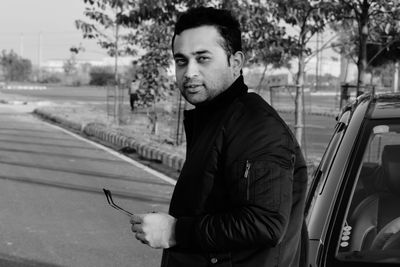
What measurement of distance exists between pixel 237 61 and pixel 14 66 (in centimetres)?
9196

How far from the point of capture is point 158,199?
7773mm

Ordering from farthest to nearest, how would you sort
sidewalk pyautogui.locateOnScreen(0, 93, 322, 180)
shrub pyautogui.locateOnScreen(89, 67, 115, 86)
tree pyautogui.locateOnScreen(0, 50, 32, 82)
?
tree pyautogui.locateOnScreen(0, 50, 32, 82) → shrub pyautogui.locateOnScreen(89, 67, 115, 86) → sidewalk pyautogui.locateOnScreen(0, 93, 322, 180)

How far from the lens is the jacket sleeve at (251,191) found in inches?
69.5

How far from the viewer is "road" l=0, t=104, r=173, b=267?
548 cm

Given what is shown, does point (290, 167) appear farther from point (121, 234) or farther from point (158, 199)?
point (158, 199)

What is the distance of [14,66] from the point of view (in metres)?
89.9

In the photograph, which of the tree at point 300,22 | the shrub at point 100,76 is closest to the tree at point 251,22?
the tree at point 300,22

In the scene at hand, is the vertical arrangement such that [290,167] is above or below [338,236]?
above

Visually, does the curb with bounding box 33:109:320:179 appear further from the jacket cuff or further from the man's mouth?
the jacket cuff

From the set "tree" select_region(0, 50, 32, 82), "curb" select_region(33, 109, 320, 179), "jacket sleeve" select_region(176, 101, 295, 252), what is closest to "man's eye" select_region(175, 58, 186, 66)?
"jacket sleeve" select_region(176, 101, 295, 252)

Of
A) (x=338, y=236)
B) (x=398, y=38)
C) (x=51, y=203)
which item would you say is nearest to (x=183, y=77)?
(x=338, y=236)

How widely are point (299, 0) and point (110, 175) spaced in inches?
143

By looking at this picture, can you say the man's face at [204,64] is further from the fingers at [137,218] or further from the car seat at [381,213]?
the car seat at [381,213]

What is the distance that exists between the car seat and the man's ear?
36.7 inches
